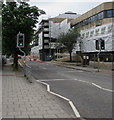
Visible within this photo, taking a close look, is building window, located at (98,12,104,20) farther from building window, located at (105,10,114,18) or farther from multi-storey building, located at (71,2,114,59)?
building window, located at (105,10,114,18)

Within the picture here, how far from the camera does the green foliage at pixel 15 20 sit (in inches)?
822

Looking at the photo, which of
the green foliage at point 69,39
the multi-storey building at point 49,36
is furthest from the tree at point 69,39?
the multi-storey building at point 49,36

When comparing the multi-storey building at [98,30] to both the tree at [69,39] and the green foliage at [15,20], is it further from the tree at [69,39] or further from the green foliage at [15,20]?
the green foliage at [15,20]

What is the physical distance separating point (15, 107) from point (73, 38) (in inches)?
1577

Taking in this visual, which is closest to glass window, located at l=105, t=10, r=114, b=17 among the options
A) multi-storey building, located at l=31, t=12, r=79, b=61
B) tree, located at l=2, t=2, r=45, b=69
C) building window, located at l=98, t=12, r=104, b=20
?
building window, located at l=98, t=12, r=104, b=20

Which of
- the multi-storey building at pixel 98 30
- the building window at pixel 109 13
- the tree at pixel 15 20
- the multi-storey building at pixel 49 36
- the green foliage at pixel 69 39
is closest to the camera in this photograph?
the tree at pixel 15 20

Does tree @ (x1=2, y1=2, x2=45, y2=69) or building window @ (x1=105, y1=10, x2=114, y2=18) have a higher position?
building window @ (x1=105, y1=10, x2=114, y2=18)

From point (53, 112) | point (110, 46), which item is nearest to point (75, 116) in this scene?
point (53, 112)

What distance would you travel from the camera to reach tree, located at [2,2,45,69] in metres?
20.9

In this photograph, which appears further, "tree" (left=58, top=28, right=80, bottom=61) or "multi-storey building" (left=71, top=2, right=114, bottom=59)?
"tree" (left=58, top=28, right=80, bottom=61)

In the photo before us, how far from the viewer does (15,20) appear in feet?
68.0

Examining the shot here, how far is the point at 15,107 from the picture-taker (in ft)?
21.3

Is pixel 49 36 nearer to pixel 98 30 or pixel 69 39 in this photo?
pixel 69 39

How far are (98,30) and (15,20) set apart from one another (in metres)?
24.8
